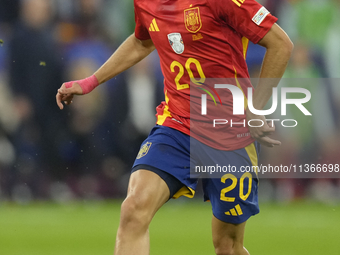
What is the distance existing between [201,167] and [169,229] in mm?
2797

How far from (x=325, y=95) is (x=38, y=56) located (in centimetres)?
367

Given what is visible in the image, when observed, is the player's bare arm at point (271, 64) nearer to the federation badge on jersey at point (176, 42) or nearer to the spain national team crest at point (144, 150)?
the federation badge on jersey at point (176, 42)

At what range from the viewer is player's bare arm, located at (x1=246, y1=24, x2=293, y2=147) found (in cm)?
300

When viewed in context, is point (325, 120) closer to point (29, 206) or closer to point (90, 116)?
point (90, 116)

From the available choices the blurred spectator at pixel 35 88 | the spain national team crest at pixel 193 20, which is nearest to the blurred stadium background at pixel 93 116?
the blurred spectator at pixel 35 88

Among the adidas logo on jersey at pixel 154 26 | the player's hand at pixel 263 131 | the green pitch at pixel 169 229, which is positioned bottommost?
the green pitch at pixel 169 229

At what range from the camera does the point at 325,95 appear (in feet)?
22.6

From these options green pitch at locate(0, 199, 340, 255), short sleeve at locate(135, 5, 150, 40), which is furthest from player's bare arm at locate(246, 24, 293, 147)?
green pitch at locate(0, 199, 340, 255)

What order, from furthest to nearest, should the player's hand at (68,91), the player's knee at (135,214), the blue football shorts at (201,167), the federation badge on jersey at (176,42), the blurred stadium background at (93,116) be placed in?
the blurred stadium background at (93,116)
the player's hand at (68,91)
the federation badge on jersey at (176,42)
the blue football shorts at (201,167)
the player's knee at (135,214)

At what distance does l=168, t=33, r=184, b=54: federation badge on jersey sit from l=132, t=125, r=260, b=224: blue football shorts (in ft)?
1.58

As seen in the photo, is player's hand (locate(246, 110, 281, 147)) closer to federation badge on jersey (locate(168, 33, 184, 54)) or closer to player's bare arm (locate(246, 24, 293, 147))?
Result: player's bare arm (locate(246, 24, 293, 147))

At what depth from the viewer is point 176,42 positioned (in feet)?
10.7

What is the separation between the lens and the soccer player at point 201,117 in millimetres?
2980

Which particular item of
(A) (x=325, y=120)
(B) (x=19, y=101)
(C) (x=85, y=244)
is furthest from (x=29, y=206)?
(A) (x=325, y=120)
